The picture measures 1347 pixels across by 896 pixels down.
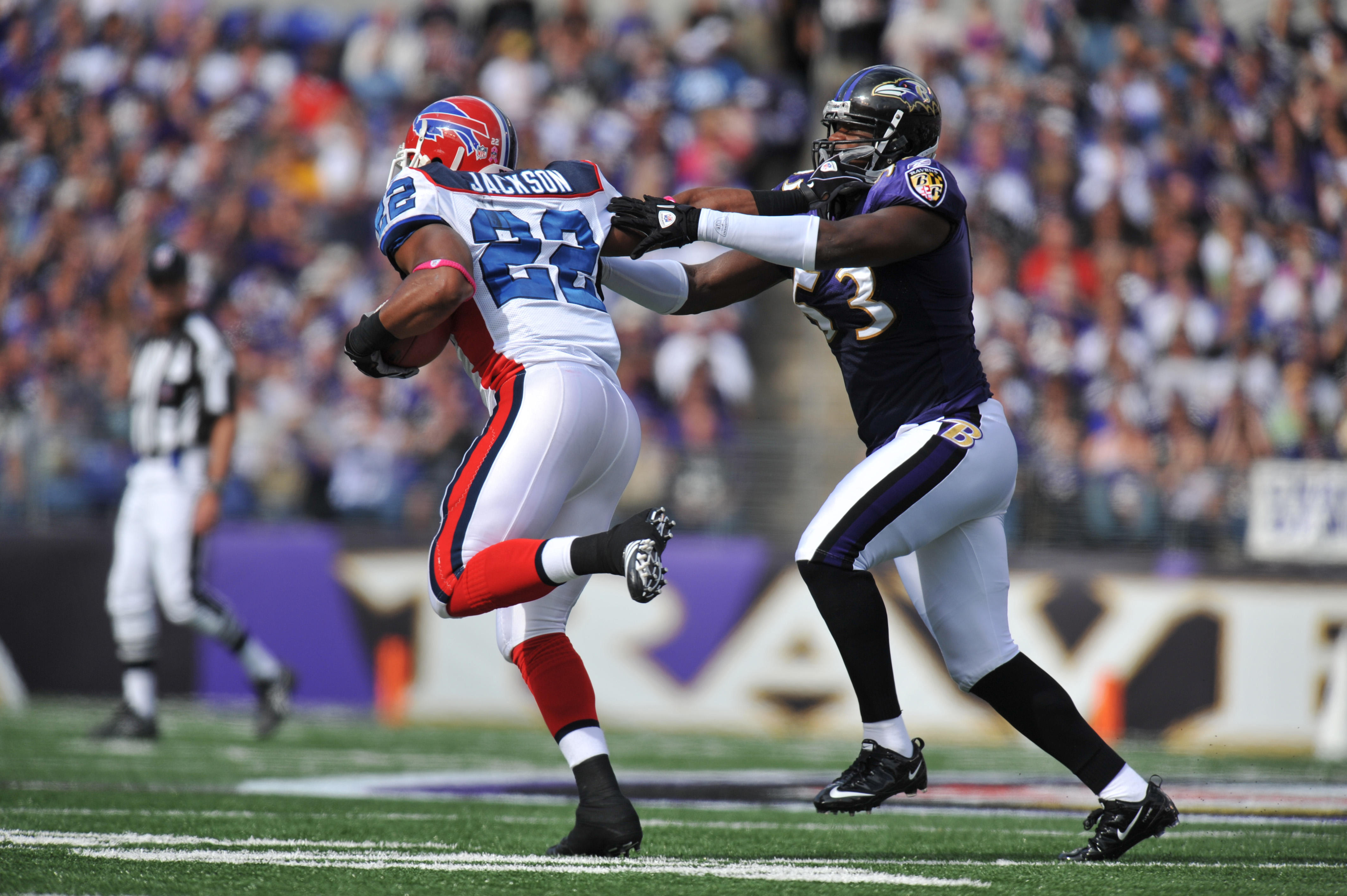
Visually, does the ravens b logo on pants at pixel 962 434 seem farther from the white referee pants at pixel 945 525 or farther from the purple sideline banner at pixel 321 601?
the purple sideline banner at pixel 321 601

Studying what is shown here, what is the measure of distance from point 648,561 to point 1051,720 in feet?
4.15

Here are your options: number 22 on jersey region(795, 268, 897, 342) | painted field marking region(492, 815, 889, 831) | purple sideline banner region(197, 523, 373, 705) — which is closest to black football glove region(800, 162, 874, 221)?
number 22 on jersey region(795, 268, 897, 342)

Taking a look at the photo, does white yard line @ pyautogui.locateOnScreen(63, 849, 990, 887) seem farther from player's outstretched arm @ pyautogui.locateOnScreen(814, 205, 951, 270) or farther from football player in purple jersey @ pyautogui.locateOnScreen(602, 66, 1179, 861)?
player's outstretched arm @ pyautogui.locateOnScreen(814, 205, 951, 270)

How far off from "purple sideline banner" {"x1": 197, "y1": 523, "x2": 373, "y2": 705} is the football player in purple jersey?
620 centimetres

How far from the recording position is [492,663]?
9.71 meters

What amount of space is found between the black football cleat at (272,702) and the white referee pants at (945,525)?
4496 millimetres

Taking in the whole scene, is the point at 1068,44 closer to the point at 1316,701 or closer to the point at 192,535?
the point at 1316,701

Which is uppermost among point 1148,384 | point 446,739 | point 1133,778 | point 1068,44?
point 1068,44

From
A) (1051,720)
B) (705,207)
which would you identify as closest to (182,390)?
(705,207)

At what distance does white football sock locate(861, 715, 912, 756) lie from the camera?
400 cm

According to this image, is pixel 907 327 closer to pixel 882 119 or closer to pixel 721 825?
pixel 882 119

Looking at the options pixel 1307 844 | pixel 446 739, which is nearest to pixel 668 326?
pixel 446 739

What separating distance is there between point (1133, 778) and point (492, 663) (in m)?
6.07

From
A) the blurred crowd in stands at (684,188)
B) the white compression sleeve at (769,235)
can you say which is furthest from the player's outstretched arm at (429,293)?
the blurred crowd in stands at (684,188)
